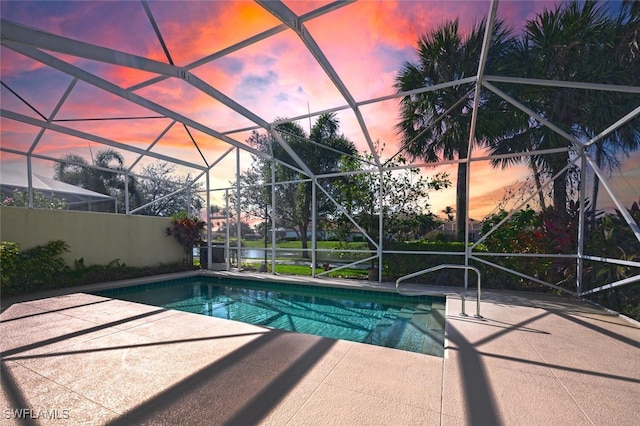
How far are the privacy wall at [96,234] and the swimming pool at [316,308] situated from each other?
1.63 metres

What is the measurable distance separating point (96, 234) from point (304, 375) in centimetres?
862

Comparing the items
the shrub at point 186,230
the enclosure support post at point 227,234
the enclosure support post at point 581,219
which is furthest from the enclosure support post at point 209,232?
the enclosure support post at point 581,219

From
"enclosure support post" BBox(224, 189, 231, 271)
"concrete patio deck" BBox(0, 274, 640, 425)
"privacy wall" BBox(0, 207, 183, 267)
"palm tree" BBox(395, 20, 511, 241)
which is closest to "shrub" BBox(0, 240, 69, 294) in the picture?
"privacy wall" BBox(0, 207, 183, 267)

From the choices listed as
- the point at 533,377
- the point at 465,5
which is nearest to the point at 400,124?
the point at 465,5

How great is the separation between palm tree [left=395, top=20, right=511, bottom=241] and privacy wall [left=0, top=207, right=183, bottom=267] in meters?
8.67

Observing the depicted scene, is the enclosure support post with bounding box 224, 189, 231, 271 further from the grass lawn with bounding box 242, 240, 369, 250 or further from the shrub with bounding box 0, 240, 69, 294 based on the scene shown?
the shrub with bounding box 0, 240, 69, 294

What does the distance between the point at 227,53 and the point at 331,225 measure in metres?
5.81

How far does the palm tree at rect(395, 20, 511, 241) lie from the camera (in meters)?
7.27

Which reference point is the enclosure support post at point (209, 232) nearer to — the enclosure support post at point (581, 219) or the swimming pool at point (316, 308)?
the swimming pool at point (316, 308)

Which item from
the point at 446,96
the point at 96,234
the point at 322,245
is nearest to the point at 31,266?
the point at 96,234

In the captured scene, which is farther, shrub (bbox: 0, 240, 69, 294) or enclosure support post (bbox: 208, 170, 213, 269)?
enclosure support post (bbox: 208, 170, 213, 269)

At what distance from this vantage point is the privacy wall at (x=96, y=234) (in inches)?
269

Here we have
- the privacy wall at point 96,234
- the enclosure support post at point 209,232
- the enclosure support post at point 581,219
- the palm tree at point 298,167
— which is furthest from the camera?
the palm tree at point 298,167

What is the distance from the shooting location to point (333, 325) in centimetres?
529
